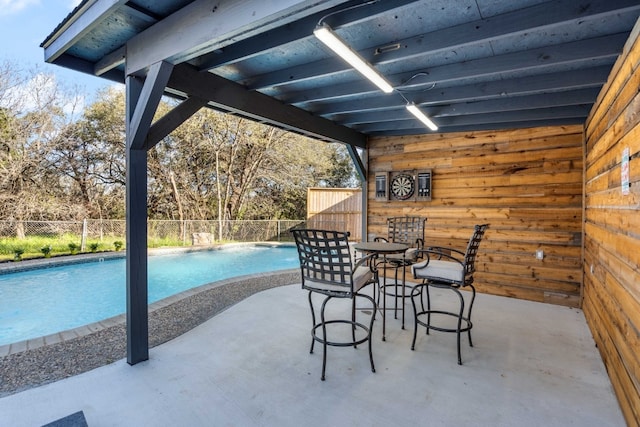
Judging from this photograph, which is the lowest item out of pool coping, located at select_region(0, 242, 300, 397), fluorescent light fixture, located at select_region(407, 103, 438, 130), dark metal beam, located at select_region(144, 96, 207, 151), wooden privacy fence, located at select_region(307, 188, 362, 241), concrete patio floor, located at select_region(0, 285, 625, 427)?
concrete patio floor, located at select_region(0, 285, 625, 427)

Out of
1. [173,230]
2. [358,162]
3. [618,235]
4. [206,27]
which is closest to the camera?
[206,27]

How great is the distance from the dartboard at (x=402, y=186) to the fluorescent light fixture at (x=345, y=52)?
2545 millimetres

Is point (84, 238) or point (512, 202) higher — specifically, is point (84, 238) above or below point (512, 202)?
below

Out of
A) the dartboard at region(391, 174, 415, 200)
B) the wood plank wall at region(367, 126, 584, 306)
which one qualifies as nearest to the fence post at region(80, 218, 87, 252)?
the dartboard at region(391, 174, 415, 200)

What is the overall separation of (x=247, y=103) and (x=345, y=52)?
1.49 metres

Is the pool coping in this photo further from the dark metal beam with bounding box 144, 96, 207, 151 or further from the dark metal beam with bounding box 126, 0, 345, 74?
the dark metal beam with bounding box 126, 0, 345, 74

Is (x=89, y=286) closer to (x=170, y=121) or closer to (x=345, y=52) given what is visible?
(x=170, y=121)

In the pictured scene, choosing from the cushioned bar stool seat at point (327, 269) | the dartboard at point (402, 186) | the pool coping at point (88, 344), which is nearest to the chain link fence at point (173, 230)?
the dartboard at point (402, 186)

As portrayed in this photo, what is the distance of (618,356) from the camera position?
194 centimetres

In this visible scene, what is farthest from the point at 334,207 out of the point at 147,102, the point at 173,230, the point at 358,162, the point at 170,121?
the point at 147,102

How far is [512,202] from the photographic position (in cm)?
432

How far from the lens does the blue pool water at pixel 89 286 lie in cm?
441

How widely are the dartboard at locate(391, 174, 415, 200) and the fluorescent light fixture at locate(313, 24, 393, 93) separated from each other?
254cm

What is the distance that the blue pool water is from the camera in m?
4.41
